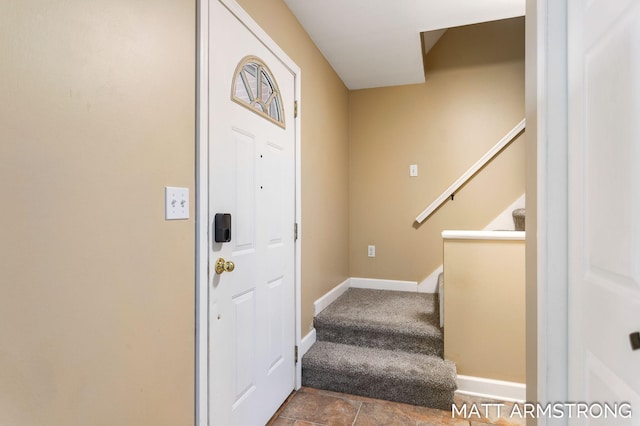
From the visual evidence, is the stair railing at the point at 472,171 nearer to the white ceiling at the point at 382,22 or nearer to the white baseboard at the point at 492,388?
the white ceiling at the point at 382,22

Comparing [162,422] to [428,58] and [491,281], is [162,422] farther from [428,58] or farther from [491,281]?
[428,58]

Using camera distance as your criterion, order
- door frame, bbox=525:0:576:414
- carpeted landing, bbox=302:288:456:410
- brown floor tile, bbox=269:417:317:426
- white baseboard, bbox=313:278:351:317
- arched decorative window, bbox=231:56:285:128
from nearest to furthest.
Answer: door frame, bbox=525:0:576:414, arched decorative window, bbox=231:56:285:128, brown floor tile, bbox=269:417:317:426, carpeted landing, bbox=302:288:456:410, white baseboard, bbox=313:278:351:317

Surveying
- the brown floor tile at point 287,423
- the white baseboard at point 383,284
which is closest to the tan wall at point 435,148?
the white baseboard at point 383,284

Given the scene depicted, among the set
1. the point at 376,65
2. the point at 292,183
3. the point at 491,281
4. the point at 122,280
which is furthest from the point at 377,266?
the point at 122,280

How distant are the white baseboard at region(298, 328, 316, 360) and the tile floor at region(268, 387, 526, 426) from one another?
255mm

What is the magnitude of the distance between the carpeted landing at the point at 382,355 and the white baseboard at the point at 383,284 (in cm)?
52

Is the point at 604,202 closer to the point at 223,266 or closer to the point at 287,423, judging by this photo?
the point at 223,266

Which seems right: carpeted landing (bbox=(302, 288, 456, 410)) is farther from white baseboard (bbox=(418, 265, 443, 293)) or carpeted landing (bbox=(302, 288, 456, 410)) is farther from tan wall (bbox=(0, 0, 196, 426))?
tan wall (bbox=(0, 0, 196, 426))

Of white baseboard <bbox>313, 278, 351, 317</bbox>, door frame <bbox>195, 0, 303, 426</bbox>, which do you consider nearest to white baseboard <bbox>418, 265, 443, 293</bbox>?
white baseboard <bbox>313, 278, 351, 317</bbox>

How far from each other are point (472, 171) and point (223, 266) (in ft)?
8.13

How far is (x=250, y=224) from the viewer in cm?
162

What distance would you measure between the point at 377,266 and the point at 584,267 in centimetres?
245

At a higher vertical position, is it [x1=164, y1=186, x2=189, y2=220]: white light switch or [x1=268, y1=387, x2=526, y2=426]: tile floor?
[x1=164, y1=186, x2=189, y2=220]: white light switch

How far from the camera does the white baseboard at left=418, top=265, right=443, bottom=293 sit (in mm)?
3152
